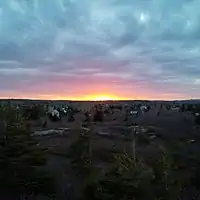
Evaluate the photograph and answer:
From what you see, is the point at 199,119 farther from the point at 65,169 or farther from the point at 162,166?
the point at 162,166

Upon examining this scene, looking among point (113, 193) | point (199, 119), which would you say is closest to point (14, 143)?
point (113, 193)

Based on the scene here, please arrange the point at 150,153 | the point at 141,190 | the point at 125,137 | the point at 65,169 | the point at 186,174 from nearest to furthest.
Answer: the point at 141,190 < the point at 186,174 < the point at 65,169 < the point at 150,153 < the point at 125,137

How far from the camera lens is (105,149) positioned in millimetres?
33312

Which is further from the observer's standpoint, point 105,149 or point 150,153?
point 105,149

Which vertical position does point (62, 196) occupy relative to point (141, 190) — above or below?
below

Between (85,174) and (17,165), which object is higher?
(17,165)

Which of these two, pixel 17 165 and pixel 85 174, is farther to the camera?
pixel 85 174

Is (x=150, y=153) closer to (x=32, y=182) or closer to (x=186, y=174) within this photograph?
(x=186, y=174)

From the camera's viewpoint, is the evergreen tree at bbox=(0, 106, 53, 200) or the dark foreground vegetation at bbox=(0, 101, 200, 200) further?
the evergreen tree at bbox=(0, 106, 53, 200)

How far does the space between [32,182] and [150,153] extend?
557 inches

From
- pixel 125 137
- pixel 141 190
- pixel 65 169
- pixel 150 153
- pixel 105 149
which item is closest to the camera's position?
pixel 141 190

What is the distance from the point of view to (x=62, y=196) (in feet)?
60.5

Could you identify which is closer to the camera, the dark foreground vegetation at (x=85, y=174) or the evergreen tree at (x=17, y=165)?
the dark foreground vegetation at (x=85, y=174)

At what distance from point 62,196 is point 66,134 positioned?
80.4 feet
